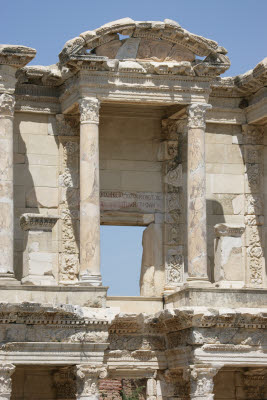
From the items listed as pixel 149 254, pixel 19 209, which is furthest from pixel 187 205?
pixel 19 209

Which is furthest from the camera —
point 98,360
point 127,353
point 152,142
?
point 152,142

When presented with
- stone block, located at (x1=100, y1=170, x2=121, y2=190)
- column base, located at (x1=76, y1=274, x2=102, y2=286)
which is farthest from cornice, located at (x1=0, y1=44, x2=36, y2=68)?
column base, located at (x1=76, y1=274, x2=102, y2=286)

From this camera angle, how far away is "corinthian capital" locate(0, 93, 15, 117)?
2459 centimetres

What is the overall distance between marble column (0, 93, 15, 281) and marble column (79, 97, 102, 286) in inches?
56.8

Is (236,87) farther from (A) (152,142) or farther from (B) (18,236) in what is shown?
(B) (18,236)

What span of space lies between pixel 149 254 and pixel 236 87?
4.18 m

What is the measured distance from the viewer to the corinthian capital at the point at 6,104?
968 inches

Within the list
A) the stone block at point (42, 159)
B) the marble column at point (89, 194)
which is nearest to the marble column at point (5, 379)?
the marble column at point (89, 194)

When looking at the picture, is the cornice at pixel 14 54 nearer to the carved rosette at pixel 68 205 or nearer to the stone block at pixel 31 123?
the stone block at pixel 31 123

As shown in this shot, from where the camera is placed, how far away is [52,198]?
2622cm

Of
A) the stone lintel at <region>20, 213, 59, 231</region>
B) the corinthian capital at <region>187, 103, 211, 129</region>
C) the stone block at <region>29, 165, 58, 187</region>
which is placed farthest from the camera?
the stone block at <region>29, 165, 58, 187</region>

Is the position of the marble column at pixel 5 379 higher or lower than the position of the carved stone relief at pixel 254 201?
lower

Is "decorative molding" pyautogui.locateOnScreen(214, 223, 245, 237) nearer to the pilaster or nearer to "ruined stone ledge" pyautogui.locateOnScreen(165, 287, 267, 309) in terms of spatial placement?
"ruined stone ledge" pyautogui.locateOnScreen(165, 287, 267, 309)

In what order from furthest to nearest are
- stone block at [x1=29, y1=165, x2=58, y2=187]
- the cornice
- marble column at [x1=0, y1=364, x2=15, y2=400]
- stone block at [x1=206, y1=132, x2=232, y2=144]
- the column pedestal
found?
1. stone block at [x1=206, y1=132, x2=232, y2=144]
2. stone block at [x1=29, y1=165, x2=58, y2=187]
3. the cornice
4. the column pedestal
5. marble column at [x1=0, y1=364, x2=15, y2=400]
